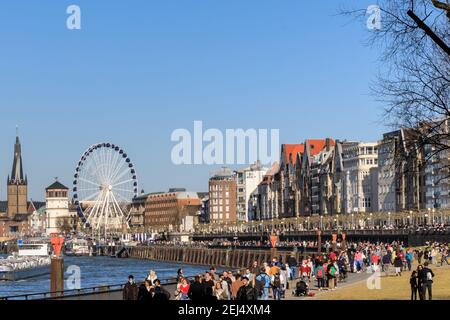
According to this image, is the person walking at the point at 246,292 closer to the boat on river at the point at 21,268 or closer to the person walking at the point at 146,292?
the person walking at the point at 146,292

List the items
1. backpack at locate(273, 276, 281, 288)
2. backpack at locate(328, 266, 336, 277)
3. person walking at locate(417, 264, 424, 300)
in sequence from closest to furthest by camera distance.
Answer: person walking at locate(417, 264, 424, 300)
backpack at locate(273, 276, 281, 288)
backpack at locate(328, 266, 336, 277)

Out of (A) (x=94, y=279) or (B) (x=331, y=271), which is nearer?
(B) (x=331, y=271)

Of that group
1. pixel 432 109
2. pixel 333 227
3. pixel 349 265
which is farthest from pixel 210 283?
pixel 333 227

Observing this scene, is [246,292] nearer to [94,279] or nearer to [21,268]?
[94,279]

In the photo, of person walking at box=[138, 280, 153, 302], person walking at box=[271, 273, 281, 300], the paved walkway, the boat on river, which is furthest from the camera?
the boat on river

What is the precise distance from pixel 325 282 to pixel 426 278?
13576 millimetres

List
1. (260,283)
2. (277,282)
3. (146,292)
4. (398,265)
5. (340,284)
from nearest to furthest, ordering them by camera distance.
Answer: (146,292)
(260,283)
(277,282)
(340,284)
(398,265)

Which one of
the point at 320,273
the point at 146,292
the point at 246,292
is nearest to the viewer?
the point at 146,292

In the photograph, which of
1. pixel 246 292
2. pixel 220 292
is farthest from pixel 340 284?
pixel 246 292

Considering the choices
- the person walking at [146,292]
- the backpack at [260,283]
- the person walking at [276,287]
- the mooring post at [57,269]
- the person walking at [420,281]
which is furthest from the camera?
the mooring post at [57,269]

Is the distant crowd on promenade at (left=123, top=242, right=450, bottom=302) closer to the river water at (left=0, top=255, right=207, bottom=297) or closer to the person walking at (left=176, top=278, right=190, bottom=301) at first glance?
the person walking at (left=176, top=278, right=190, bottom=301)

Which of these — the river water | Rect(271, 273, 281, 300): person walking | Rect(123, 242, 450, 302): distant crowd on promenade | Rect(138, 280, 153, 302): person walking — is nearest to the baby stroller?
Rect(123, 242, 450, 302): distant crowd on promenade

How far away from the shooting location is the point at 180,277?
35875 millimetres

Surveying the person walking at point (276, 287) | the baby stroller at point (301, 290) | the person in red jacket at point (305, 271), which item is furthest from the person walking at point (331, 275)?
the person in red jacket at point (305, 271)
